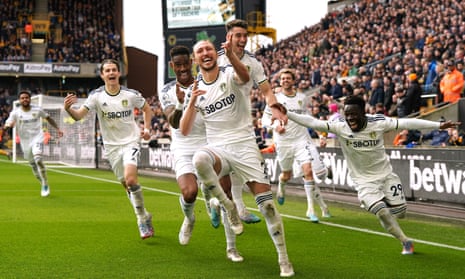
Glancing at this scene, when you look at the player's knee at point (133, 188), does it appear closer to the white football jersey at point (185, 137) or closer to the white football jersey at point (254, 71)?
the white football jersey at point (185, 137)

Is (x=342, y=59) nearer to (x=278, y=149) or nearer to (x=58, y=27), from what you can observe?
(x=278, y=149)

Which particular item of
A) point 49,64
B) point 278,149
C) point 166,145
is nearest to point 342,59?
point 166,145

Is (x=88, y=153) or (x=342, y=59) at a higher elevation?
(x=342, y=59)

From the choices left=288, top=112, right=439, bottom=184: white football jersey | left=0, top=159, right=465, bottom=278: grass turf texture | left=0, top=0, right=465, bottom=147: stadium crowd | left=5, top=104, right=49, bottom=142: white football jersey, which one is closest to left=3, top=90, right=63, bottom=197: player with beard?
left=5, top=104, right=49, bottom=142: white football jersey

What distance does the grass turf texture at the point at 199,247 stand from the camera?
7367 millimetres

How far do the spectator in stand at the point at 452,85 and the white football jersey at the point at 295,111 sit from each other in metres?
6.10

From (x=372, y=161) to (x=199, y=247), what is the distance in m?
2.28

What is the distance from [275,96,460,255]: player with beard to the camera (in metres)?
8.47

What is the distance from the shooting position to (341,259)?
8.14 meters

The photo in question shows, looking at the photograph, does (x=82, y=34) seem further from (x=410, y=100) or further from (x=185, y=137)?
(x=185, y=137)

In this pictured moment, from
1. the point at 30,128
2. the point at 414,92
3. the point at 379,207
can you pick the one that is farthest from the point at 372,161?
the point at 30,128

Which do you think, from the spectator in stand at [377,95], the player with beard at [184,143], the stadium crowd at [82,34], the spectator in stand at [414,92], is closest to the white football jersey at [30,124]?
the spectator in stand at [377,95]

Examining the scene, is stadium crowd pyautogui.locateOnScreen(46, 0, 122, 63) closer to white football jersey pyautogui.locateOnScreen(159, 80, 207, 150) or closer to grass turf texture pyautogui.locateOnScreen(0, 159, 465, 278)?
grass turf texture pyautogui.locateOnScreen(0, 159, 465, 278)

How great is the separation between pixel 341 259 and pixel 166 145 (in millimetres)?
20821
